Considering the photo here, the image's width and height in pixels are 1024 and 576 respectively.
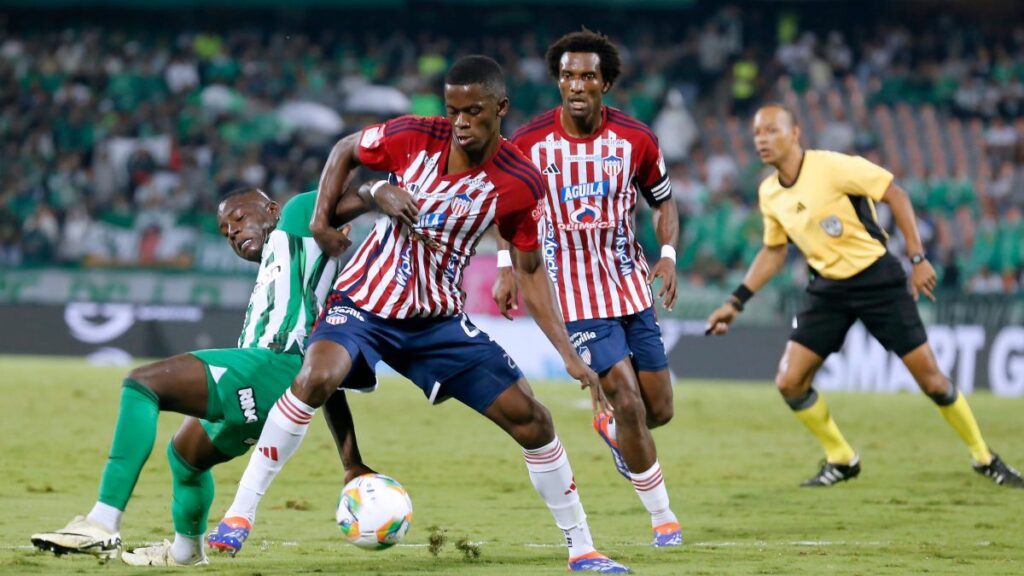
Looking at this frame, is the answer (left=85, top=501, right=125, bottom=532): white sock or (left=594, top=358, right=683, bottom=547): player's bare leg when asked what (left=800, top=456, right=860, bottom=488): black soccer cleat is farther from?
(left=85, top=501, right=125, bottom=532): white sock

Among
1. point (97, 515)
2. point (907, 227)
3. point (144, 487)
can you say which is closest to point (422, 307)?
point (97, 515)

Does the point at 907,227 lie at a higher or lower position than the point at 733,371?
higher

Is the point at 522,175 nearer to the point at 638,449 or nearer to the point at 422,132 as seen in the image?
the point at 422,132

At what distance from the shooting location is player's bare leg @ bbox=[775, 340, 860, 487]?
10.3m

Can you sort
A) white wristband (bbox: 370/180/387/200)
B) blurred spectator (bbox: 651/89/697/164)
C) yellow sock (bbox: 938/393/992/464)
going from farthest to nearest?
blurred spectator (bbox: 651/89/697/164), yellow sock (bbox: 938/393/992/464), white wristband (bbox: 370/180/387/200)

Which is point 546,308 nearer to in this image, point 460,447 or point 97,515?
point 97,515

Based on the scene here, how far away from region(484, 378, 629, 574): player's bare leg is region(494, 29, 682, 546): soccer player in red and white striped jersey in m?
1.27

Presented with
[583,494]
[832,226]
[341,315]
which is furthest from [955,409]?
[341,315]

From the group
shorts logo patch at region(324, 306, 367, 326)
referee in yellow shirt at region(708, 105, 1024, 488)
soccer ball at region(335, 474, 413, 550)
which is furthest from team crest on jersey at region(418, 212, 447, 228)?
referee in yellow shirt at region(708, 105, 1024, 488)

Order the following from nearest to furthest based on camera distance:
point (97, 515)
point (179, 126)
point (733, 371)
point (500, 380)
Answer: point (97, 515) → point (500, 380) → point (733, 371) → point (179, 126)

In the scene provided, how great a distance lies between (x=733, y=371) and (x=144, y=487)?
37.1 feet

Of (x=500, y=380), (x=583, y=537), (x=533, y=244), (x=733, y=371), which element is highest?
(x=533, y=244)

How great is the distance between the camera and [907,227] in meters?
10.1

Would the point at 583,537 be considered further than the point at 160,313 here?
No
